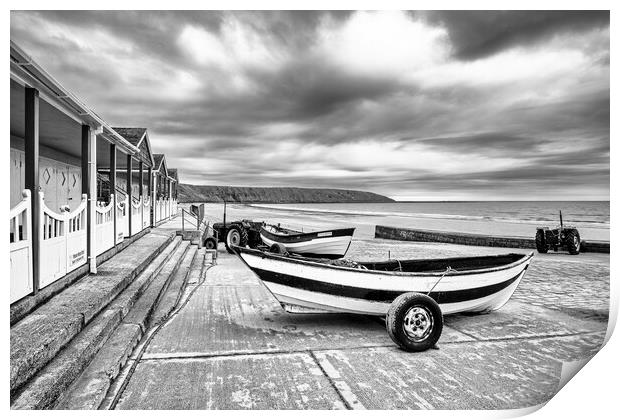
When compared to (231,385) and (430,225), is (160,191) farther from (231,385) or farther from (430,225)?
(430,225)

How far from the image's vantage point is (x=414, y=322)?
4699mm

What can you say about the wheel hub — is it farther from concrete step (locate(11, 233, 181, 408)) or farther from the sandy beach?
the sandy beach

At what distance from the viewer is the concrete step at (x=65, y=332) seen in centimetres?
296

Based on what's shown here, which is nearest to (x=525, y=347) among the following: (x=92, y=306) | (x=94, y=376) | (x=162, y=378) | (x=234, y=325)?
(x=234, y=325)

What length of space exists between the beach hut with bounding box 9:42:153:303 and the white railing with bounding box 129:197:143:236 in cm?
6

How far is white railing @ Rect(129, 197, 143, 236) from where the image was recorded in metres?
10.7

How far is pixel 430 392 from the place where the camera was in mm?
3613

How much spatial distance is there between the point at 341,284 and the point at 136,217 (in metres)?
8.60

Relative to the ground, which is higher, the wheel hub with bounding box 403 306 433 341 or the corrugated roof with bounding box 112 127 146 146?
the corrugated roof with bounding box 112 127 146 146

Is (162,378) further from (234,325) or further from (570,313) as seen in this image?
(570,313)

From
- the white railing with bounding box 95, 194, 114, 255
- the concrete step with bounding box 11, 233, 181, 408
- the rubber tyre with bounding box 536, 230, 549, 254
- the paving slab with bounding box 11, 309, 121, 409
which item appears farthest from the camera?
the rubber tyre with bounding box 536, 230, 549, 254

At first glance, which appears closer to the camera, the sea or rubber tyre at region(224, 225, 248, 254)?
rubber tyre at region(224, 225, 248, 254)

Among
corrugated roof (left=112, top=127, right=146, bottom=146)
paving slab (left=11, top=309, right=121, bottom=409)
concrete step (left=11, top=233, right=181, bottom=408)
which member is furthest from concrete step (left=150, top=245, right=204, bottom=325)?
corrugated roof (left=112, top=127, right=146, bottom=146)

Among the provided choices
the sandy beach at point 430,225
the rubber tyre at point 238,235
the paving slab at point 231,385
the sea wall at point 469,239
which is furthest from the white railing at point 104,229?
the sandy beach at point 430,225
